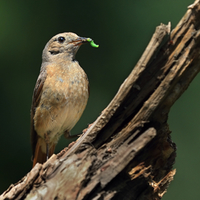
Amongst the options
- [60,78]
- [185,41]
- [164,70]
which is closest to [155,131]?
[164,70]

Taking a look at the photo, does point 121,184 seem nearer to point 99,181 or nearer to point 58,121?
point 99,181

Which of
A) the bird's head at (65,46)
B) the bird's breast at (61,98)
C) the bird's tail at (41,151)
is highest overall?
the bird's head at (65,46)

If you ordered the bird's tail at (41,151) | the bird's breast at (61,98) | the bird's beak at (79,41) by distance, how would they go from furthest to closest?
the bird's tail at (41,151) < the bird's beak at (79,41) < the bird's breast at (61,98)

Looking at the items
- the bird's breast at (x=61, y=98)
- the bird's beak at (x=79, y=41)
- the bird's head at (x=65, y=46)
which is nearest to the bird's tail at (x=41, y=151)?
the bird's breast at (x=61, y=98)

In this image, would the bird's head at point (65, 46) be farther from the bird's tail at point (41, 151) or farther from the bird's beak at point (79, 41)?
the bird's tail at point (41, 151)

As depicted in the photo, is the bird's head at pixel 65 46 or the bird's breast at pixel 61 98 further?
the bird's head at pixel 65 46

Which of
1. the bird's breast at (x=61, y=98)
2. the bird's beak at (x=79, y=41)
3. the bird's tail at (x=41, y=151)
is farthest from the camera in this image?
the bird's tail at (x=41, y=151)

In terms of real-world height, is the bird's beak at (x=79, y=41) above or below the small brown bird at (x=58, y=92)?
above

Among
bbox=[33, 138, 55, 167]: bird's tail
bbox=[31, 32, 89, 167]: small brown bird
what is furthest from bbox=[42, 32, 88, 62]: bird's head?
bbox=[33, 138, 55, 167]: bird's tail

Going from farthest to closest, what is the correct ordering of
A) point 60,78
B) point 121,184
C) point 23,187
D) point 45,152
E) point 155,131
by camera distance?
point 45,152 < point 60,78 < point 23,187 < point 121,184 < point 155,131
